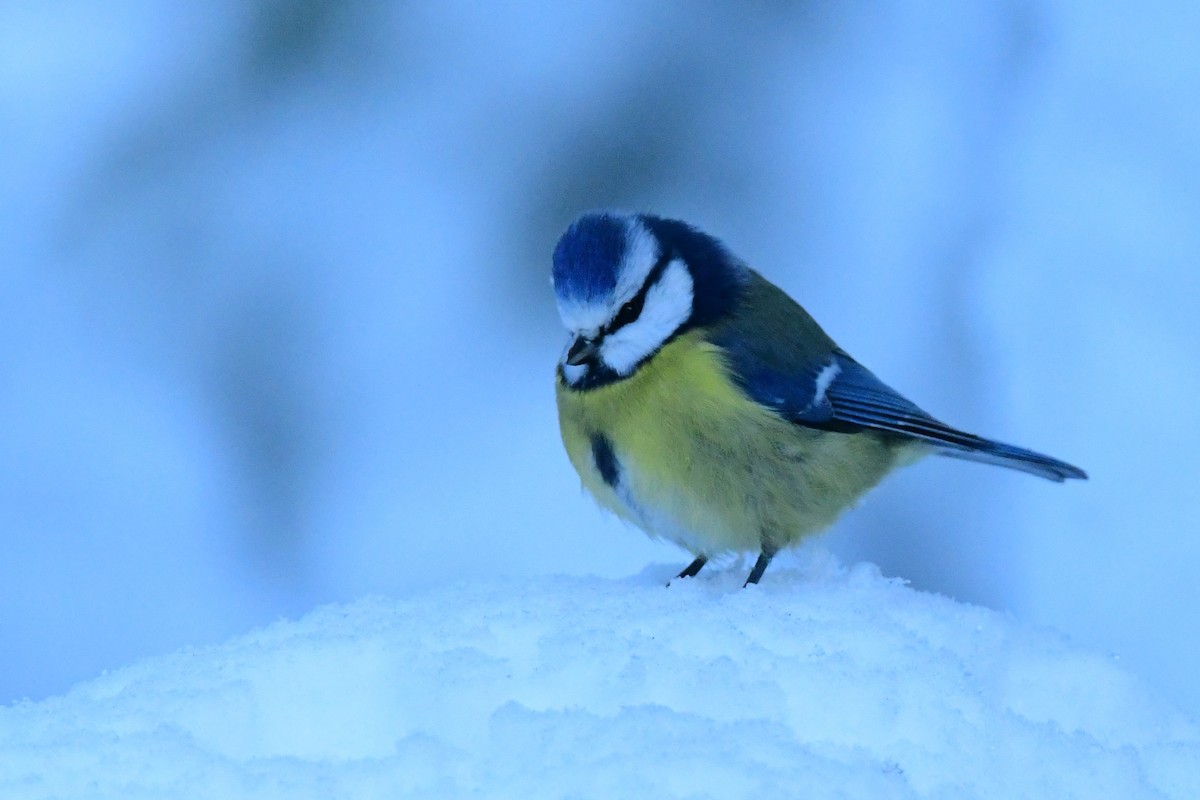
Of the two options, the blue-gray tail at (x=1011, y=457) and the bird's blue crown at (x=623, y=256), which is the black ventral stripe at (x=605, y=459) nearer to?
the bird's blue crown at (x=623, y=256)

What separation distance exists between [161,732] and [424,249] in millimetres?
1975

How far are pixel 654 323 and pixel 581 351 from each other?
144 millimetres

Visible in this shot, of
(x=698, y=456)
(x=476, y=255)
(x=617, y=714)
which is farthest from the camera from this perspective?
(x=476, y=255)

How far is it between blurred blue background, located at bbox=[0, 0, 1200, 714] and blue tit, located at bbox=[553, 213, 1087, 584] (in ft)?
2.22

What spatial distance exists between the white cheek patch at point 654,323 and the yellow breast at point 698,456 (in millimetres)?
23

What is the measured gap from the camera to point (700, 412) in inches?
65.5

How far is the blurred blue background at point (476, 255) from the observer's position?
2.54m

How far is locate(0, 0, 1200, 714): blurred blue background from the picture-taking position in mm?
2539

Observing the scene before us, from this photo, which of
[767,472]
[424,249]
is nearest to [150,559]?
[424,249]

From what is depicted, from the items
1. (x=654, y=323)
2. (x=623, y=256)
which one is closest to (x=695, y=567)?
(x=654, y=323)

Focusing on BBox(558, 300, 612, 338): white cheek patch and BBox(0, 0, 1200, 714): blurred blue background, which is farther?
BBox(0, 0, 1200, 714): blurred blue background

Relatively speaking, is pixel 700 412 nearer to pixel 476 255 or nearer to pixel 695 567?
pixel 695 567

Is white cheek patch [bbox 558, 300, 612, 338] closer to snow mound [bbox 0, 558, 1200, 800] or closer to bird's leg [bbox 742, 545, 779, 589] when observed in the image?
bird's leg [bbox 742, 545, 779, 589]

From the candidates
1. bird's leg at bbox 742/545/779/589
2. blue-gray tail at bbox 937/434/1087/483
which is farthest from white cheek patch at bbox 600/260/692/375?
blue-gray tail at bbox 937/434/1087/483
